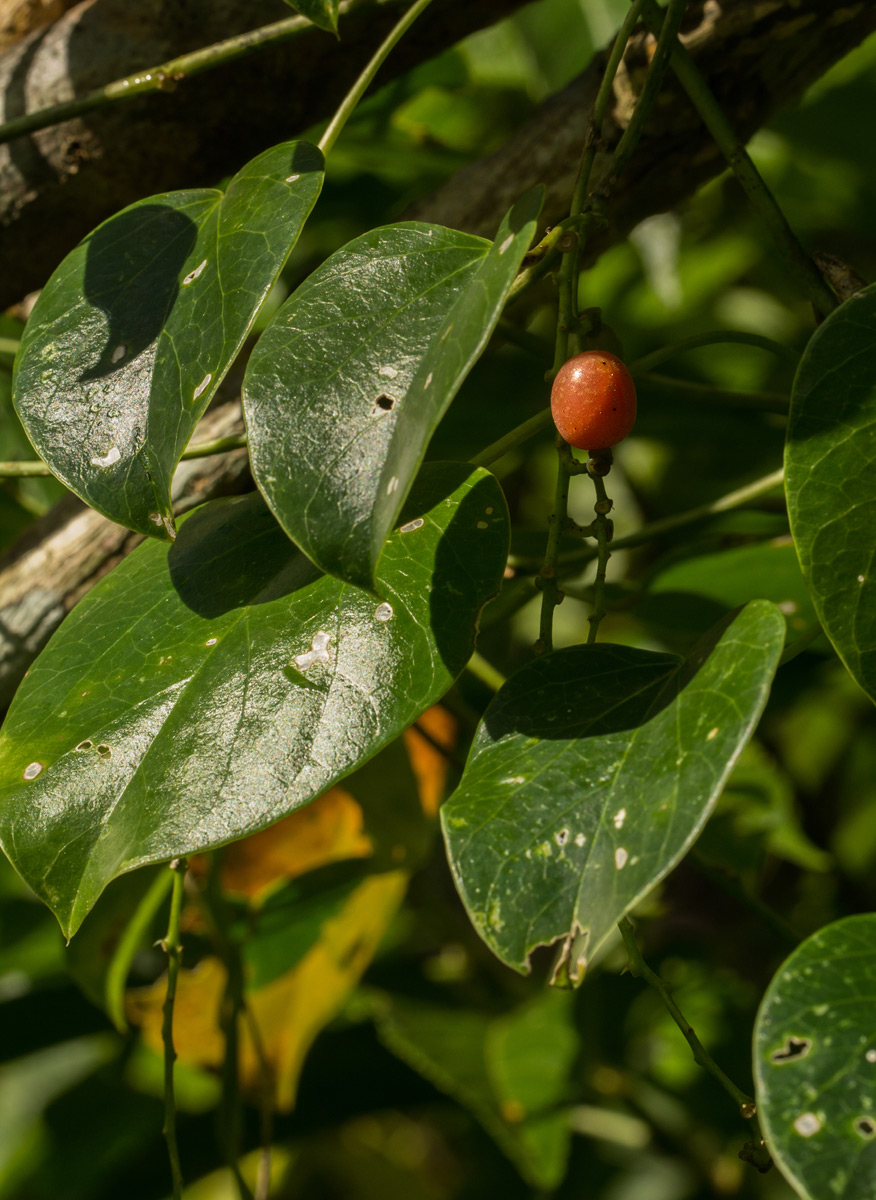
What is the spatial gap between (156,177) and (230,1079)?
0.71 m

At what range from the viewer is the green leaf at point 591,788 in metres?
0.36

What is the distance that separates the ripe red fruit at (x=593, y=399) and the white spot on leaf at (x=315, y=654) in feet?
0.44

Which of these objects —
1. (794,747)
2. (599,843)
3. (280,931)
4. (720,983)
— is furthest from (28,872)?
(794,747)

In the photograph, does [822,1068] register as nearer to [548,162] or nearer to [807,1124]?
[807,1124]

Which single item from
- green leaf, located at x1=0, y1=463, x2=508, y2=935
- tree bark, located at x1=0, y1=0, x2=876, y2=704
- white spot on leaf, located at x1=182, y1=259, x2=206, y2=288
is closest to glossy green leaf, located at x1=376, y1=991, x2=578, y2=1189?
tree bark, located at x1=0, y1=0, x2=876, y2=704

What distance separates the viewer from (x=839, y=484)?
0.43m

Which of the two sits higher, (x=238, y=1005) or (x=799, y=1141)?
(x=799, y=1141)

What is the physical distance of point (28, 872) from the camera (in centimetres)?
45

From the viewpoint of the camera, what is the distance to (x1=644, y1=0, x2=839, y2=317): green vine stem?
54 cm

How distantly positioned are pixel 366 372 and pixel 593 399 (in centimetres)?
9

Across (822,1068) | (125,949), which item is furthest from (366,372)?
(125,949)

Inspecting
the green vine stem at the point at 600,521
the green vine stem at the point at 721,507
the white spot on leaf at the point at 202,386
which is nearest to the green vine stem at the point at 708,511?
the green vine stem at the point at 721,507

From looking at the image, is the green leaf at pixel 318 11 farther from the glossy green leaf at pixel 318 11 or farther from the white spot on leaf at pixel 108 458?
the white spot on leaf at pixel 108 458

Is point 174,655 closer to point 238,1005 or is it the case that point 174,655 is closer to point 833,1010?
point 833,1010
